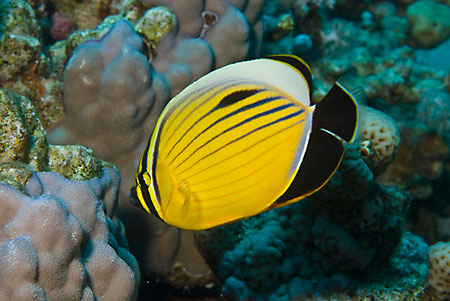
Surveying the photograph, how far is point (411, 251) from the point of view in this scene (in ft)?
13.2

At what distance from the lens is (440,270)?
3.44 meters

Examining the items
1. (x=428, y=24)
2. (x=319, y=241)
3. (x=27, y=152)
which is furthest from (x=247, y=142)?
(x=428, y=24)

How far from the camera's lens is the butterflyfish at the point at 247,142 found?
1401mm

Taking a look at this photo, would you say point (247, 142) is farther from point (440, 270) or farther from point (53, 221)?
point (440, 270)

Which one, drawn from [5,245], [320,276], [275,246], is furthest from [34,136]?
[320,276]

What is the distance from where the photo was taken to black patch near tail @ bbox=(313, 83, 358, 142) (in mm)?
1367

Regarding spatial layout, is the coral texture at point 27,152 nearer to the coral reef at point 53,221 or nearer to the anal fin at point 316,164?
the coral reef at point 53,221

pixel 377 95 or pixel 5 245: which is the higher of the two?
pixel 5 245

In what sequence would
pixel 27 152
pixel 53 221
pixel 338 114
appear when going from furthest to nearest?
pixel 27 152 < pixel 53 221 < pixel 338 114

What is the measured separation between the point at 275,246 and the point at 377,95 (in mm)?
3886

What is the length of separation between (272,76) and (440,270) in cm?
305

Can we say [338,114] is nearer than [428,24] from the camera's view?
Yes

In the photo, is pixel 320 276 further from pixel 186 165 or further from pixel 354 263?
pixel 186 165

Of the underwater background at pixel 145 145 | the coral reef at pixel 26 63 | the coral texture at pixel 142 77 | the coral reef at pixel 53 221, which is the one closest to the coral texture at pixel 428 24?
the underwater background at pixel 145 145
